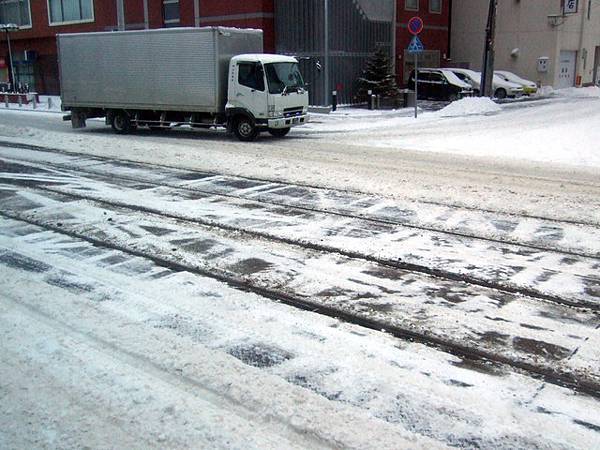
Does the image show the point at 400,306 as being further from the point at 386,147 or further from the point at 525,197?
the point at 386,147

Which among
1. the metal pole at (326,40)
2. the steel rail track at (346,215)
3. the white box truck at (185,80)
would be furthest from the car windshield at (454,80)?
the steel rail track at (346,215)

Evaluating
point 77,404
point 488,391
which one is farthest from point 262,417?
point 488,391

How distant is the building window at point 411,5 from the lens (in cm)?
3469

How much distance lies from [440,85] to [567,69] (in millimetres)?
12598

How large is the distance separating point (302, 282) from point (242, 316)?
1000mm

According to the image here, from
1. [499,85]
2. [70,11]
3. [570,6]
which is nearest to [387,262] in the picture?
[499,85]

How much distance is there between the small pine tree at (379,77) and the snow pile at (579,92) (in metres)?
12.0

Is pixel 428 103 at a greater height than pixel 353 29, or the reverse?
pixel 353 29

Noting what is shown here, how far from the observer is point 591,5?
1578 inches

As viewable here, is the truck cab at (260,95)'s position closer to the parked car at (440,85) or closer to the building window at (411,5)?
the parked car at (440,85)

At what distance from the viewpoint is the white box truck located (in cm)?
1794

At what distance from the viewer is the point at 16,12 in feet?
155

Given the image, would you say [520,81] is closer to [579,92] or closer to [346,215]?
[579,92]

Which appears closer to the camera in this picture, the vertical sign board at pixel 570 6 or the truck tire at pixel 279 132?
the truck tire at pixel 279 132
